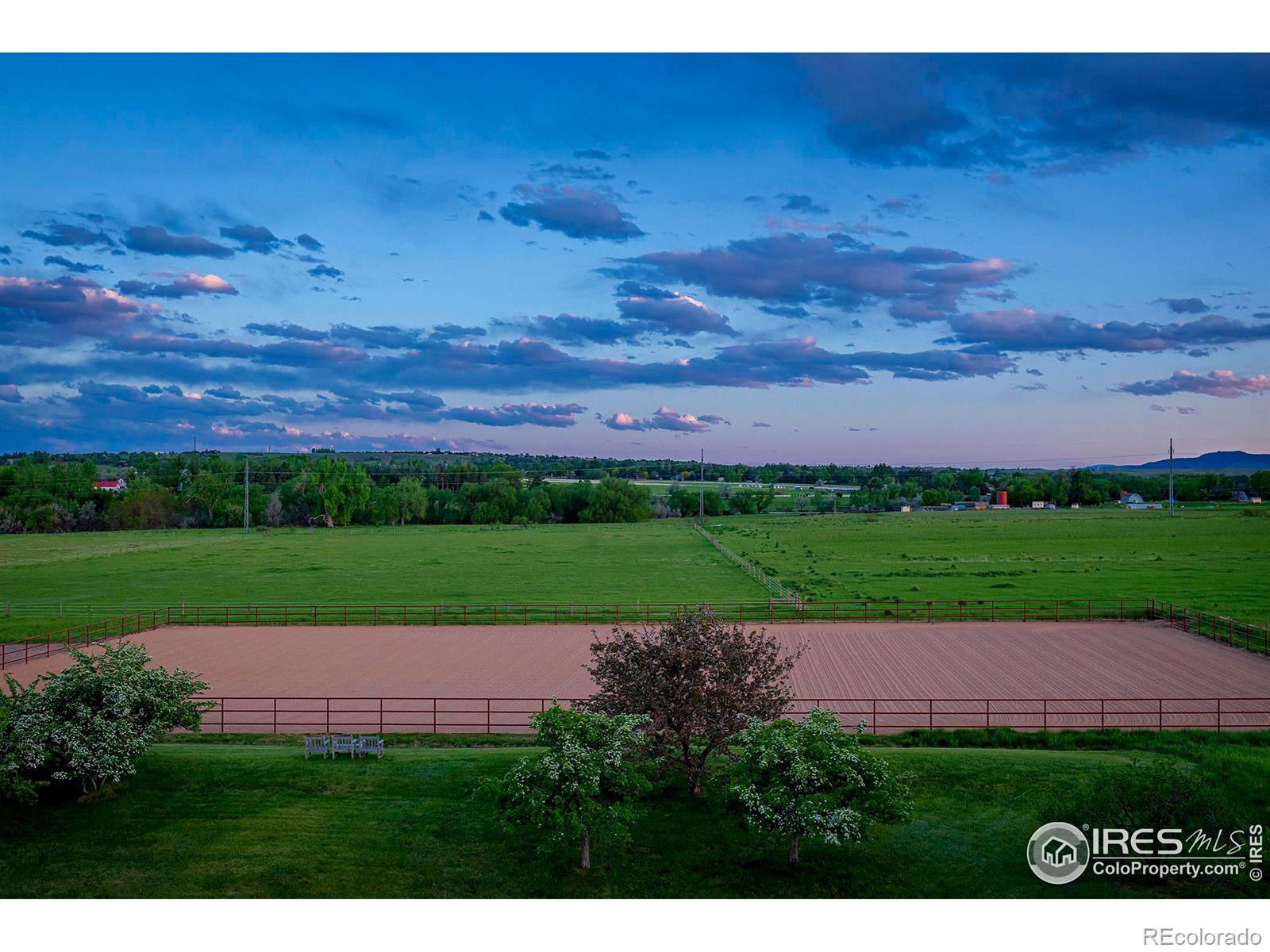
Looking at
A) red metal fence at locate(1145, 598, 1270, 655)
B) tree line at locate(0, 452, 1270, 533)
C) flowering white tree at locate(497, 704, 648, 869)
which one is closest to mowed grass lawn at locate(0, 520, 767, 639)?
tree line at locate(0, 452, 1270, 533)

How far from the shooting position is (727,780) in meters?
15.3

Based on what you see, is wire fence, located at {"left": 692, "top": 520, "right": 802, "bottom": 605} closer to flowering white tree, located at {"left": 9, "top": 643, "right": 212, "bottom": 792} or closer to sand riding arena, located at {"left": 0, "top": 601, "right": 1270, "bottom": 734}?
sand riding arena, located at {"left": 0, "top": 601, "right": 1270, "bottom": 734}

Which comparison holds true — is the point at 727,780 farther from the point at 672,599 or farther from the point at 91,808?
the point at 672,599

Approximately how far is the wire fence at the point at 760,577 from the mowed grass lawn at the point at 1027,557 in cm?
119

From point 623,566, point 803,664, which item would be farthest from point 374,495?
point 803,664

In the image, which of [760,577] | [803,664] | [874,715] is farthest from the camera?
[760,577]

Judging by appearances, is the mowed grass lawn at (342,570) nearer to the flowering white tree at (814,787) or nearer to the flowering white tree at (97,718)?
the flowering white tree at (97,718)

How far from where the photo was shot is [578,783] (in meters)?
12.2

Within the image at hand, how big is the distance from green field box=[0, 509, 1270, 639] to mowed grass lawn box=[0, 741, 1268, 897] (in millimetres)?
26714

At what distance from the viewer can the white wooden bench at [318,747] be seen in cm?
1752

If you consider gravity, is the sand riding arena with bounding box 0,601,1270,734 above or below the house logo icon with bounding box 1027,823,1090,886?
below

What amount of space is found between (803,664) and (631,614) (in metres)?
11.9

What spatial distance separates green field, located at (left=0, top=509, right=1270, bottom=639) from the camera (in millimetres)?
45656

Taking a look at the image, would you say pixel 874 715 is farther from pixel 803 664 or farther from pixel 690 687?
pixel 803 664
